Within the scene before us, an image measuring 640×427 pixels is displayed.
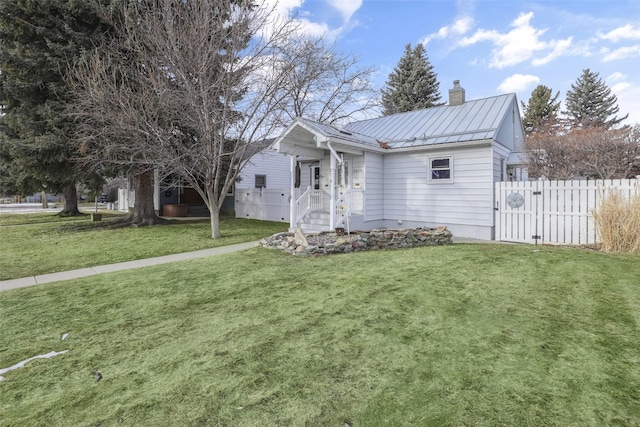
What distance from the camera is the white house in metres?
10.3

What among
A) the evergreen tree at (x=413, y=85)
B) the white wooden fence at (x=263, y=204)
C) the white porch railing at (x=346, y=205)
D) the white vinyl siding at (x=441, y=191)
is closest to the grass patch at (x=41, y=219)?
the white wooden fence at (x=263, y=204)

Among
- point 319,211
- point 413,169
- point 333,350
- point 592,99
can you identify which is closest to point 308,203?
point 319,211

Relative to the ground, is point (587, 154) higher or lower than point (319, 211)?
higher

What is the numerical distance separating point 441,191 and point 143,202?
13.0 m

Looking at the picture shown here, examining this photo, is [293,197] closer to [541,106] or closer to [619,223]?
[619,223]

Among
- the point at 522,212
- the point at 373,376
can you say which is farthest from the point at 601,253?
the point at 373,376

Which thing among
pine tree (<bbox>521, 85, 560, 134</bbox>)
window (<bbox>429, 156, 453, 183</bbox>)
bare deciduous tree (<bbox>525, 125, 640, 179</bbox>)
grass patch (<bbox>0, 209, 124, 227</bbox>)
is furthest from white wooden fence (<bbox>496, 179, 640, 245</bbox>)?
pine tree (<bbox>521, 85, 560, 134</bbox>)

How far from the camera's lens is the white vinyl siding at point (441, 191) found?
402 inches

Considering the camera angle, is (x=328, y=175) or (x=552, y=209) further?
(x=328, y=175)

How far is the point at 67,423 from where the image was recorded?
214 centimetres

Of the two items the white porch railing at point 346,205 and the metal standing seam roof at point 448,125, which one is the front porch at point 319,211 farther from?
the metal standing seam roof at point 448,125

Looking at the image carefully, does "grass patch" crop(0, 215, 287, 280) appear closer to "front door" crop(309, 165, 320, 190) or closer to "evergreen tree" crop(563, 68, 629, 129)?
"front door" crop(309, 165, 320, 190)

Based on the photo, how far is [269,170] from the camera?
2197 centimetres

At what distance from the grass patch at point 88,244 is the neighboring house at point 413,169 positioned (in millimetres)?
3201
